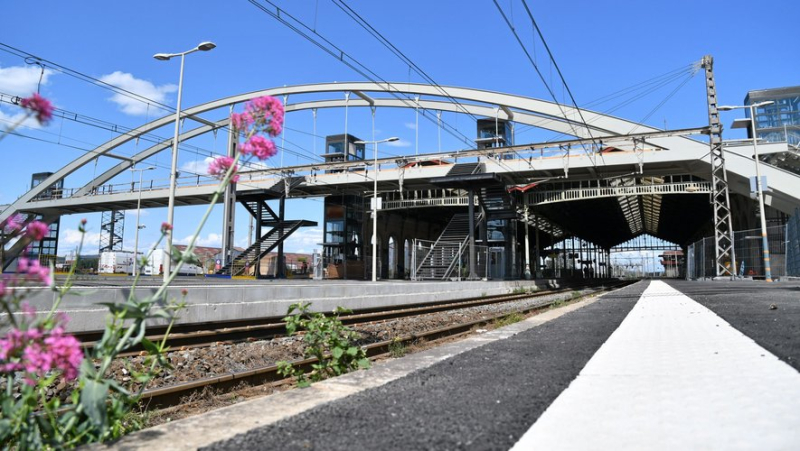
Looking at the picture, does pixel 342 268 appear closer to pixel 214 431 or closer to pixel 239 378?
pixel 239 378

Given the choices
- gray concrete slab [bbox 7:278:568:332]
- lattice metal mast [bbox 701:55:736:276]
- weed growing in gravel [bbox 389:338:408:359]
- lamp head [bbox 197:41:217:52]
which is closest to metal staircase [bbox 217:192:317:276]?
lamp head [bbox 197:41:217:52]

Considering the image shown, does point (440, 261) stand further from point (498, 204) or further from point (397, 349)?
point (397, 349)

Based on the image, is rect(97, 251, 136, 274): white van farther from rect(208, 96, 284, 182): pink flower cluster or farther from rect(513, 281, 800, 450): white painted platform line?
rect(513, 281, 800, 450): white painted platform line

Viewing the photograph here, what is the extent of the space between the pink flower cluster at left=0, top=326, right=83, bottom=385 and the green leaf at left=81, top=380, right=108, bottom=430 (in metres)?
0.10

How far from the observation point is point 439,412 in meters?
3.11

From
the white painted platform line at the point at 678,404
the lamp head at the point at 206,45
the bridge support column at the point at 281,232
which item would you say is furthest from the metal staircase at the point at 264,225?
the white painted platform line at the point at 678,404

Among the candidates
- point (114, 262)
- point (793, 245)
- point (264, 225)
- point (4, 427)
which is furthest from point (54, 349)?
point (114, 262)

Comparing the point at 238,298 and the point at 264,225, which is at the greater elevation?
the point at 264,225

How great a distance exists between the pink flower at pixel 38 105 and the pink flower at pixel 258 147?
93 cm

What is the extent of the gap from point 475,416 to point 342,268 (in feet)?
135

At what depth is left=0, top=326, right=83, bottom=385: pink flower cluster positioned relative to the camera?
2098 millimetres

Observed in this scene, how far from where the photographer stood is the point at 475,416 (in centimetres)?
299

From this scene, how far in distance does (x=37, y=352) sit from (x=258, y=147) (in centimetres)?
146

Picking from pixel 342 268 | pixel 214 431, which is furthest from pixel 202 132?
pixel 214 431
